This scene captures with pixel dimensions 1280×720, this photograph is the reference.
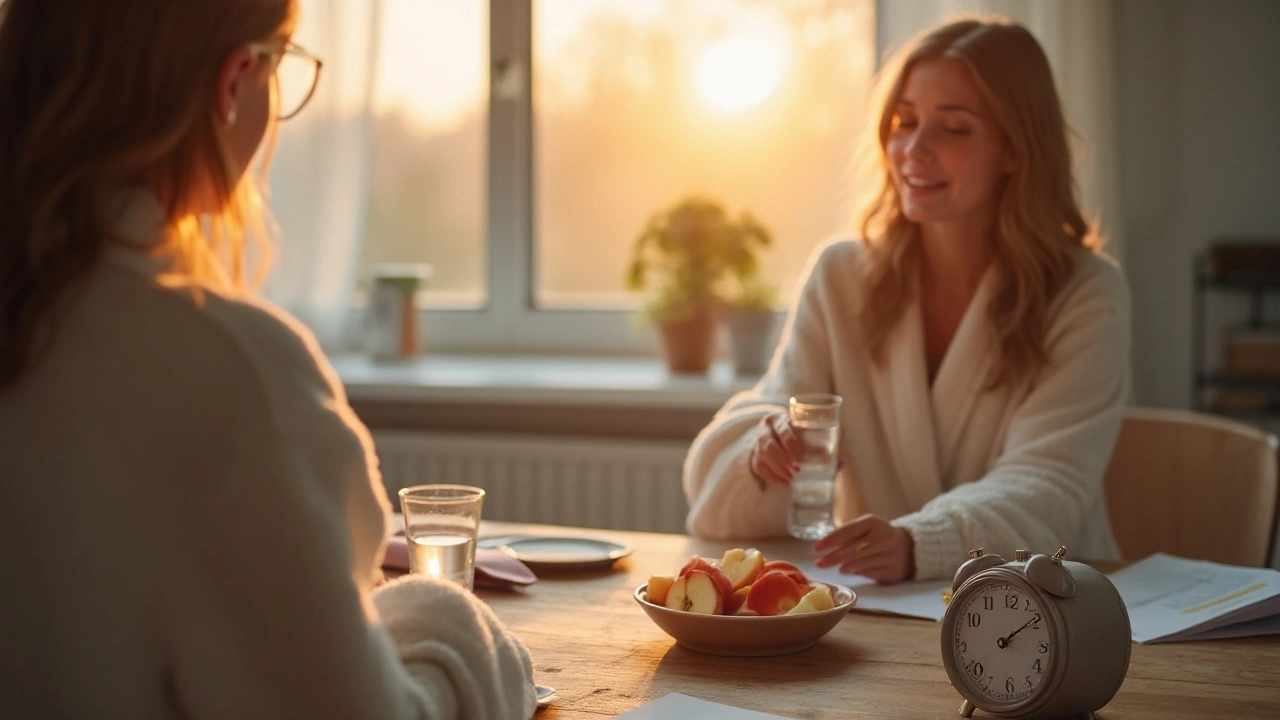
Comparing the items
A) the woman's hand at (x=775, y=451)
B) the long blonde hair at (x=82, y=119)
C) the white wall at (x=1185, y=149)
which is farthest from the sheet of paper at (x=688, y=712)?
the white wall at (x=1185, y=149)

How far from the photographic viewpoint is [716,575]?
4.11 ft

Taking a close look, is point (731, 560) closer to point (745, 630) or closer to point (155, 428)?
point (745, 630)

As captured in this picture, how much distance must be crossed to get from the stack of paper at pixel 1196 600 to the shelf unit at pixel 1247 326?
3.82ft

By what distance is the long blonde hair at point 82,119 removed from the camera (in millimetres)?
777

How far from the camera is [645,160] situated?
3.16 metres

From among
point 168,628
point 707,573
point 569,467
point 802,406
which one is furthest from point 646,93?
point 168,628

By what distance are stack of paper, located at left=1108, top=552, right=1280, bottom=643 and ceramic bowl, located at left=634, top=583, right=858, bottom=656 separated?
328 millimetres

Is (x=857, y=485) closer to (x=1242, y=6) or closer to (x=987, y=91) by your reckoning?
(x=987, y=91)

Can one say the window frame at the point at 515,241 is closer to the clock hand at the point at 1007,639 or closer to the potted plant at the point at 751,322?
the potted plant at the point at 751,322

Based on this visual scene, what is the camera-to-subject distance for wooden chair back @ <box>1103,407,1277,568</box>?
184cm

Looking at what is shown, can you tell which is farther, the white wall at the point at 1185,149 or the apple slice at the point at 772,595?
the white wall at the point at 1185,149

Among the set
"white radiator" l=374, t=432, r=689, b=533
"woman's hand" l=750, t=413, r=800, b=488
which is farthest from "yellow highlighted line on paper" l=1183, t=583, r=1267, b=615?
"white radiator" l=374, t=432, r=689, b=533

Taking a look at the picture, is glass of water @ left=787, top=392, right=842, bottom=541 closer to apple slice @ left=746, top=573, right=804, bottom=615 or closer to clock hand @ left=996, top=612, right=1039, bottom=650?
apple slice @ left=746, top=573, right=804, bottom=615

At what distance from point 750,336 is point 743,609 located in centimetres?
166
